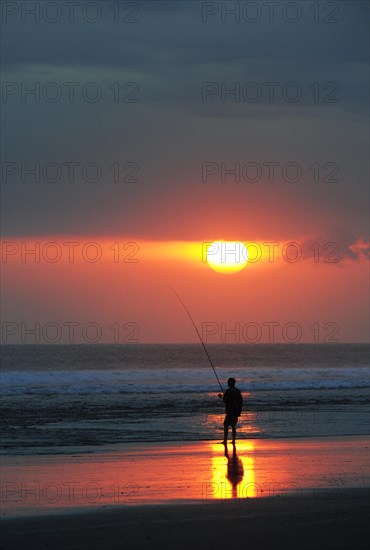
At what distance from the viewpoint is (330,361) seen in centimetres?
8644

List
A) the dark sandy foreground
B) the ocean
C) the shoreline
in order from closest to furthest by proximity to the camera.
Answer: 1. the dark sandy foreground
2. the shoreline
3. the ocean

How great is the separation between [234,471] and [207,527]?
4294mm

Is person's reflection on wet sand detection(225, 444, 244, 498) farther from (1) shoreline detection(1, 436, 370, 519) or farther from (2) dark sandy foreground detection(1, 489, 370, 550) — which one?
(2) dark sandy foreground detection(1, 489, 370, 550)

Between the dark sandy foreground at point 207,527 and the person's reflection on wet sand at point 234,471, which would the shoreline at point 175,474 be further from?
the dark sandy foreground at point 207,527

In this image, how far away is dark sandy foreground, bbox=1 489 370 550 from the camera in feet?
31.1

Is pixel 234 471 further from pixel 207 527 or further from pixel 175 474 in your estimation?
pixel 207 527

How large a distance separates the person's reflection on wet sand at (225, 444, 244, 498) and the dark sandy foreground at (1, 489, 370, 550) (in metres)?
1.12

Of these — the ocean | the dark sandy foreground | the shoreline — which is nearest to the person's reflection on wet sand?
the shoreline

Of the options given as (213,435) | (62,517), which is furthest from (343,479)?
(213,435)

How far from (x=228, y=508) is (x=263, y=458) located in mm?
5082

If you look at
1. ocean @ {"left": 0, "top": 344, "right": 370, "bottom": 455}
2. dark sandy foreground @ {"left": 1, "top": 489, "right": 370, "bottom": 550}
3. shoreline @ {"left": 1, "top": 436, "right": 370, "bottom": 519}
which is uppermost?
ocean @ {"left": 0, "top": 344, "right": 370, "bottom": 455}

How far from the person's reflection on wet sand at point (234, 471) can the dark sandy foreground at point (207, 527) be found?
1.12 metres

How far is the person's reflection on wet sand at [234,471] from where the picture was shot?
42.0ft

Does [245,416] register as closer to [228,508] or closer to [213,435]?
[213,435]
